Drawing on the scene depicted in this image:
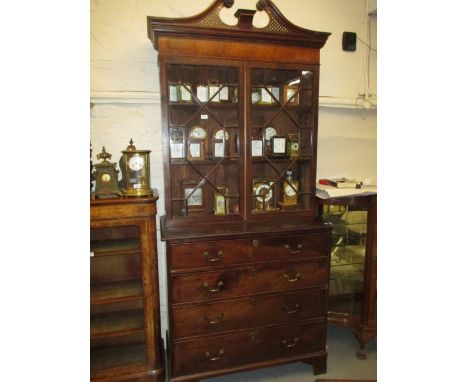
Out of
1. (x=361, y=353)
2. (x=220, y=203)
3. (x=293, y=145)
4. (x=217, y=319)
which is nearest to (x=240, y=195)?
(x=220, y=203)

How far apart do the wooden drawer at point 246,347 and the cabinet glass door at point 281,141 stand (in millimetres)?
724

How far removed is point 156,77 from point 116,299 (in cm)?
138

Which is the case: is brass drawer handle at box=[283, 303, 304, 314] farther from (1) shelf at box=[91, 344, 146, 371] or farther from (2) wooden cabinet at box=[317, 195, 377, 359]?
(1) shelf at box=[91, 344, 146, 371]

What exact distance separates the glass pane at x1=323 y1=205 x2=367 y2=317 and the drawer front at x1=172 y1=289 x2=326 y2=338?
480 mm

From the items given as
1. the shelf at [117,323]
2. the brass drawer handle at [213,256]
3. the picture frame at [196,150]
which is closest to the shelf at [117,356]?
the shelf at [117,323]

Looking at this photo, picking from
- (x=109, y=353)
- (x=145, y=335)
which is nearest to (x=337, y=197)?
(x=145, y=335)

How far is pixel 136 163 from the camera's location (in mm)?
1770

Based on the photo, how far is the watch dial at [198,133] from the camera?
1.90m

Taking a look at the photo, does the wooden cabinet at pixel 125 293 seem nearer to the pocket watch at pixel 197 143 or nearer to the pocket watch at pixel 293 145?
the pocket watch at pixel 197 143

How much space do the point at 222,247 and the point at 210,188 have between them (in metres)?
0.41

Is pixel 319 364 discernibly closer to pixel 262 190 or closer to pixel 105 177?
pixel 262 190
